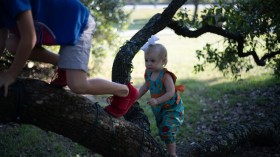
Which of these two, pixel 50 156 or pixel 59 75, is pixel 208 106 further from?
pixel 59 75

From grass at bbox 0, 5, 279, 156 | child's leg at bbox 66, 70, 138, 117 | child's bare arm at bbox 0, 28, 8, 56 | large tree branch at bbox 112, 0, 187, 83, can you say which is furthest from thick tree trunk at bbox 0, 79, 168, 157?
grass at bbox 0, 5, 279, 156

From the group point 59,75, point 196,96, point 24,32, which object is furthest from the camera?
point 196,96

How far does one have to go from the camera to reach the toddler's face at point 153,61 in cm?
383

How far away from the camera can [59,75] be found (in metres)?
2.94

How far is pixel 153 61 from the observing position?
389 cm

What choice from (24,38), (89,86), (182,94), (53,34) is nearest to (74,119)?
(89,86)

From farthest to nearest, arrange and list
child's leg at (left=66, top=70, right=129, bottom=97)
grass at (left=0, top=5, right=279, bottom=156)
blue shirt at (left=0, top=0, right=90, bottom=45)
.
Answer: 1. grass at (left=0, top=5, right=279, bottom=156)
2. child's leg at (left=66, top=70, right=129, bottom=97)
3. blue shirt at (left=0, top=0, right=90, bottom=45)

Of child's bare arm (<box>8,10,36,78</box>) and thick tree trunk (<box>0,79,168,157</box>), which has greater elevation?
child's bare arm (<box>8,10,36,78</box>)

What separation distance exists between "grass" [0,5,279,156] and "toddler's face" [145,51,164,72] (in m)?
1.96

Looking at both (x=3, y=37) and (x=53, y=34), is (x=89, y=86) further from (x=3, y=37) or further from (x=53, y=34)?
(x=3, y=37)

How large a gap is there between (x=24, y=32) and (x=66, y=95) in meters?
0.67

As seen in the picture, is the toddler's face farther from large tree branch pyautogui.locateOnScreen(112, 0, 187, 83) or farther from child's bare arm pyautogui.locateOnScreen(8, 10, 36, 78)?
child's bare arm pyautogui.locateOnScreen(8, 10, 36, 78)

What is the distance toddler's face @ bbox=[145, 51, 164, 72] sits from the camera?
12.6 feet

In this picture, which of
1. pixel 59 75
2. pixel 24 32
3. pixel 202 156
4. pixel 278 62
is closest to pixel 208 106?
pixel 278 62
